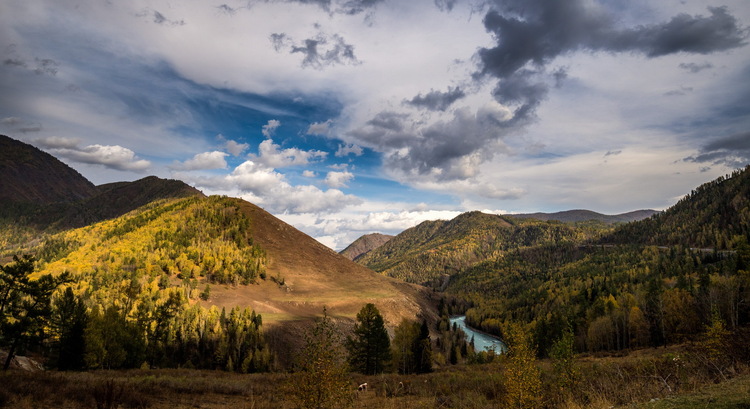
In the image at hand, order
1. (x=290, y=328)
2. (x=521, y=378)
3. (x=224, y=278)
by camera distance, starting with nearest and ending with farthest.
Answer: (x=521, y=378), (x=290, y=328), (x=224, y=278)

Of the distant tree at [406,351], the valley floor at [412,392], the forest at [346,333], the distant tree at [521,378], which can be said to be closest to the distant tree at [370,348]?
the forest at [346,333]

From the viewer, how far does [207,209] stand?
191625 millimetres

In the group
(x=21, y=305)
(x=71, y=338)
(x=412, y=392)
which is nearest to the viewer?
(x=412, y=392)

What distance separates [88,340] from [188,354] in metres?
31.5

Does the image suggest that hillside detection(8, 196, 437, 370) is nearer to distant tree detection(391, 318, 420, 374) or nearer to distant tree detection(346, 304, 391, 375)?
distant tree detection(391, 318, 420, 374)

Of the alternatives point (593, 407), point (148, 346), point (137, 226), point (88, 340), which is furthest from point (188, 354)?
point (137, 226)

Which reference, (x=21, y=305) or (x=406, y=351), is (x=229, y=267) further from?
(x=21, y=305)

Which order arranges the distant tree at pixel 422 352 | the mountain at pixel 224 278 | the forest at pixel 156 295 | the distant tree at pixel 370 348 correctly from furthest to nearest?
the mountain at pixel 224 278 < the distant tree at pixel 422 352 < the distant tree at pixel 370 348 < the forest at pixel 156 295

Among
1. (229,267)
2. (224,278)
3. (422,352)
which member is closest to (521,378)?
(422,352)

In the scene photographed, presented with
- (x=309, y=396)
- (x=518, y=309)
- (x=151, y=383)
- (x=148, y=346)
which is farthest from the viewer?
(x=518, y=309)

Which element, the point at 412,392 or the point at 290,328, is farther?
the point at 290,328

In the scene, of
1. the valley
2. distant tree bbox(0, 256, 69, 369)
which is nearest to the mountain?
Answer: the valley

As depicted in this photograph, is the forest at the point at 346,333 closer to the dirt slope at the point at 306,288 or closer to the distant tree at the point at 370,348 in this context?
the distant tree at the point at 370,348

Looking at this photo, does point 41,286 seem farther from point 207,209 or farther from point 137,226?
point 137,226
